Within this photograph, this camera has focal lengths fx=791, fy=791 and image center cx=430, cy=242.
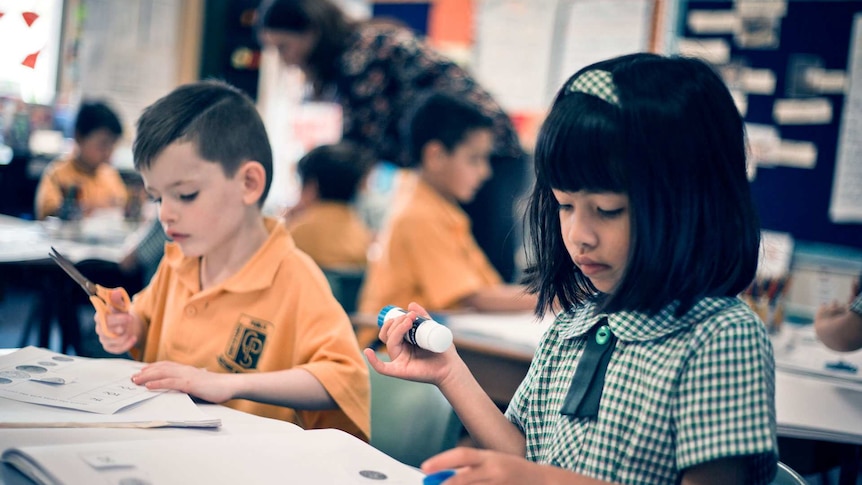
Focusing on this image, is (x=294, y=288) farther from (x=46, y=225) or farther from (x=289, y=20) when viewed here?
(x=46, y=225)

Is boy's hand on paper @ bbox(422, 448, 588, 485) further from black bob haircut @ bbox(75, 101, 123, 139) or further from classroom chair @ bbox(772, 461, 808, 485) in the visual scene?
black bob haircut @ bbox(75, 101, 123, 139)

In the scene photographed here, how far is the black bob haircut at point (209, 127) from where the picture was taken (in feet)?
4.44

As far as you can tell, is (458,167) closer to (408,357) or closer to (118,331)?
(118,331)

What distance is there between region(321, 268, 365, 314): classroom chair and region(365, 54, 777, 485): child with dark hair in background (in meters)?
1.57

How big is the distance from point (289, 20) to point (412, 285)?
101 cm

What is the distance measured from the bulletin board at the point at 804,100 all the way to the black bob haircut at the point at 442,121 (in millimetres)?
1320

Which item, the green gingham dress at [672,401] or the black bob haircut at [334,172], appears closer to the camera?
the green gingham dress at [672,401]

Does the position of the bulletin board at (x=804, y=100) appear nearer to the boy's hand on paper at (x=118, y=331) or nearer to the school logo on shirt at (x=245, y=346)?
the school logo on shirt at (x=245, y=346)

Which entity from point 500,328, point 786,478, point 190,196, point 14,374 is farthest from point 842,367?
point 14,374

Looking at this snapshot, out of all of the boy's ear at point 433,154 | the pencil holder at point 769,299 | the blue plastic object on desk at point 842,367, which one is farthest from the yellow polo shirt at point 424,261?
the blue plastic object on desk at point 842,367

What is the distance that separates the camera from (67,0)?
5.29 meters

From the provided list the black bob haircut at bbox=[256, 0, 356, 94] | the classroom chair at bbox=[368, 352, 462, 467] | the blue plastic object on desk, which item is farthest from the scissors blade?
the blue plastic object on desk

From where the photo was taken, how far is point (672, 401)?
861 millimetres

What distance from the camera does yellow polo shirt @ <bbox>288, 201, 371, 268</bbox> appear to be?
Answer: 3.23m
